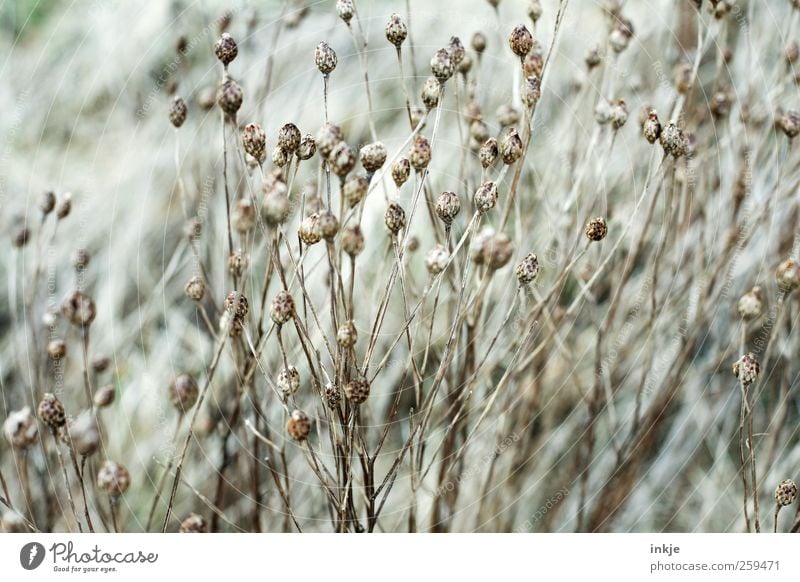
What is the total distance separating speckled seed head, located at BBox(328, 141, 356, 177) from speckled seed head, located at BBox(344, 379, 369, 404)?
0.11 meters

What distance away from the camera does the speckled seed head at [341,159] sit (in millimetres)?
345

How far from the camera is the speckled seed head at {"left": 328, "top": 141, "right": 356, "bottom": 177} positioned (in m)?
0.35

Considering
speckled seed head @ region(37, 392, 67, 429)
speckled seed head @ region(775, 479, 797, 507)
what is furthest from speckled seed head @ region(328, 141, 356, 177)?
speckled seed head @ region(775, 479, 797, 507)

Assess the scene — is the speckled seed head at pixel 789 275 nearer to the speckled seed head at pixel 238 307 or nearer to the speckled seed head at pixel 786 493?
the speckled seed head at pixel 786 493

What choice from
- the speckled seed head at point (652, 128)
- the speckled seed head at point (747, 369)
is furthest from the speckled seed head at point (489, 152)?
the speckled seed head at point (747, 369)

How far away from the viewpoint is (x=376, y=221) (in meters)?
0.68

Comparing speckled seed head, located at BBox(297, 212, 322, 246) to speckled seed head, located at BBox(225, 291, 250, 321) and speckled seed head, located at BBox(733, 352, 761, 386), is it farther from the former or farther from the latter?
speckled seed head, located at BBox(733, 352, 761, 386)

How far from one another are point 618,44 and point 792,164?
214 millimetres

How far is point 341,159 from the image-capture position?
346mm

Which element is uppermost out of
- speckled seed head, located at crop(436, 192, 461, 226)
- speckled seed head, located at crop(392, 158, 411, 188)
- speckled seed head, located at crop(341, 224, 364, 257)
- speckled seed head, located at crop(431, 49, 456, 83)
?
speckled seed head, located at crop(431, 49, 456, 83)
